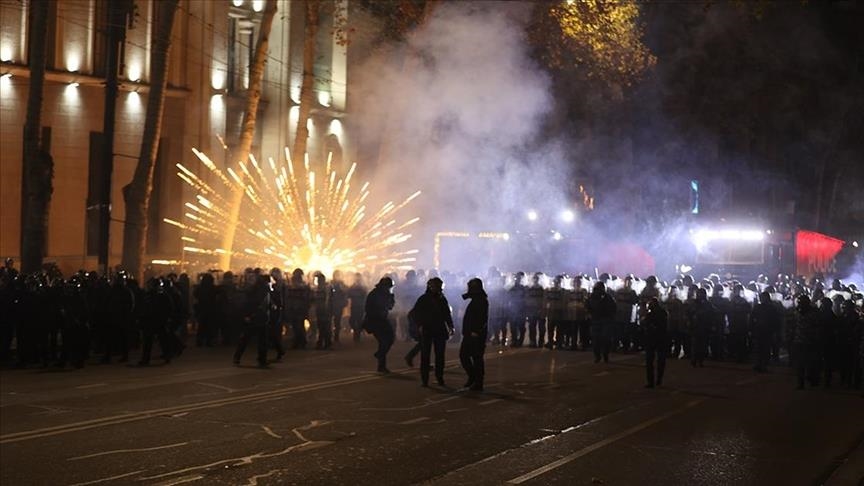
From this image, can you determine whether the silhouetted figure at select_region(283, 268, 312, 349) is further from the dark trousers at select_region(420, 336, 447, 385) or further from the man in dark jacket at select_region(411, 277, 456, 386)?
the dark trousers at select_region(420, 336, 447, 385)

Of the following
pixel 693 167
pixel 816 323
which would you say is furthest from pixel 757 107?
pixel 816 323

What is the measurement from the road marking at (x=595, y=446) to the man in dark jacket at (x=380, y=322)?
516cm

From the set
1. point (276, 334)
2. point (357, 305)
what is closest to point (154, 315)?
point (276, 334)

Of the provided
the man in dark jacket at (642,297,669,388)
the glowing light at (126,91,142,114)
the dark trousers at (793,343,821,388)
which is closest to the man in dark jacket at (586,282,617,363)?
the man in dark jacket at (642,297,669,388)

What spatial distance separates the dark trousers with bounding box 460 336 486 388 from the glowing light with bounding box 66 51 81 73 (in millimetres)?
18457

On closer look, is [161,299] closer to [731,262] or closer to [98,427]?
[98,427]

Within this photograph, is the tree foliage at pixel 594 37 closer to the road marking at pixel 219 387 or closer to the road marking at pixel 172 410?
the road marking at pixel 172 410

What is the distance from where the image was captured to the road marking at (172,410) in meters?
10.8

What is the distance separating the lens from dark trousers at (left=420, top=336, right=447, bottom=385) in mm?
15180

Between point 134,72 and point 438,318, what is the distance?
18.5 meters

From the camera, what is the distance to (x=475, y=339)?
15.0 metres

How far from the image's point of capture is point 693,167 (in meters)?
48.0

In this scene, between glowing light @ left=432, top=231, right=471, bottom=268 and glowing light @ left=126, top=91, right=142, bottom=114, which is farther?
glowing light @ left=432, top=231, right=471, bottom=268

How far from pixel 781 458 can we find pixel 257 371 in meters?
9.29
